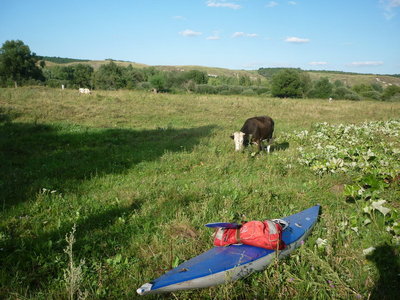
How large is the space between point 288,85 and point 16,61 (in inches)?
2755

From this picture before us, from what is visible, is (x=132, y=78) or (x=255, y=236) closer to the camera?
(x=255, y=236)

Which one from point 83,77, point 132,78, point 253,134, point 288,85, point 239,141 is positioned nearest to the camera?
point 239,141

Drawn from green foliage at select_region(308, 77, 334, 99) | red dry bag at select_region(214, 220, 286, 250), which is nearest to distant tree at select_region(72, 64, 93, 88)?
green foliage at select_region(308, 77, 334, 99)

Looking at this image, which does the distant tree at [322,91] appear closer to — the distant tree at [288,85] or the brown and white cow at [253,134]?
the distant tree at [288,85]

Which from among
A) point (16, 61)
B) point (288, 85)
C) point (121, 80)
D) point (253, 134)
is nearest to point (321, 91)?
point (288, 85)

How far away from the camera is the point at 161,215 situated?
5504 mm

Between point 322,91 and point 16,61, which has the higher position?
point 16,61

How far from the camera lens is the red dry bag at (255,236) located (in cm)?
409

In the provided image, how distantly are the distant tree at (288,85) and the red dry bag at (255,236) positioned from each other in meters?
78.1

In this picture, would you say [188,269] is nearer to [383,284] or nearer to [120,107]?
[383,284]

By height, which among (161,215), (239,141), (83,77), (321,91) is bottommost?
(161,215)

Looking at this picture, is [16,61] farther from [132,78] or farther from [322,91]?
[322,91]

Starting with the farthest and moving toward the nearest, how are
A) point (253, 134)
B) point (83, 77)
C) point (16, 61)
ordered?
point (83, 77) → point (16, 61) → point (253, 134)

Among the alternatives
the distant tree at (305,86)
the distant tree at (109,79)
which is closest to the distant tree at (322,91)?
the distant tree at (305,86)
